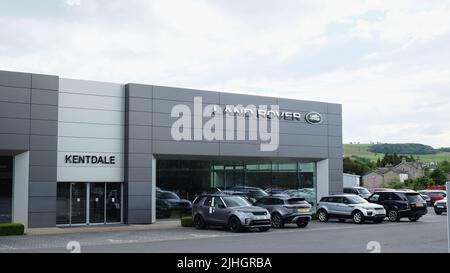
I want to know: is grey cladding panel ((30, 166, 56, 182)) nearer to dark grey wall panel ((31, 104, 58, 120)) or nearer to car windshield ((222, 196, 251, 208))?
dark grey wall panel ((31, 104, 58, 120))

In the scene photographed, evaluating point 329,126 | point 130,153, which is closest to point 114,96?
point 130,153

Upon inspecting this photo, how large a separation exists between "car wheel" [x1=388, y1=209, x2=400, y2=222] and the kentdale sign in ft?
48.7

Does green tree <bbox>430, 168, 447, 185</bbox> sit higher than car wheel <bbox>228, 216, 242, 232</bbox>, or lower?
higher

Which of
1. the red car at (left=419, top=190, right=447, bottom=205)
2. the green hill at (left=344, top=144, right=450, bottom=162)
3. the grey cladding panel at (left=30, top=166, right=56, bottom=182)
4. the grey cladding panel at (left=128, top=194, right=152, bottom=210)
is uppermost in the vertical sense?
the green hill at (left=344, top=144, right=450, bottom=162)

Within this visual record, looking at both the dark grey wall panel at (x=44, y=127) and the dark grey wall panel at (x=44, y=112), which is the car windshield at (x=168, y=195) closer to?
the dark grey wall panel at (x=44, y=127)

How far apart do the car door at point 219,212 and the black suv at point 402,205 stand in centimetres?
1075

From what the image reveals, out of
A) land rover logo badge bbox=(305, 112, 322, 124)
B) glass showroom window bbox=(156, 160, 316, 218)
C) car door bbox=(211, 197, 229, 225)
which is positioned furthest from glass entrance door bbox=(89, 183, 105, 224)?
land rover logo badge bbox=(305, 112, 322, 124)

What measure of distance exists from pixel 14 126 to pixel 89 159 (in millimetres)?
3860

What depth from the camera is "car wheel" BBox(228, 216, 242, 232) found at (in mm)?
23344

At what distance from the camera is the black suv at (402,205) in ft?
97.0

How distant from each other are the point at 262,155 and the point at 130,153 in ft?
27.4

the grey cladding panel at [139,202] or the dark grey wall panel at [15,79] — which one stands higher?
the dark grey wall panel at [15,79]

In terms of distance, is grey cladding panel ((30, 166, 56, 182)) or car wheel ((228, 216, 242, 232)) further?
grey cladding panel ((30, 166, 56, 182))

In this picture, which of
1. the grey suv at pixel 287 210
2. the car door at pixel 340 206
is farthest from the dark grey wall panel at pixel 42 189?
the car door at pixel 340 206
